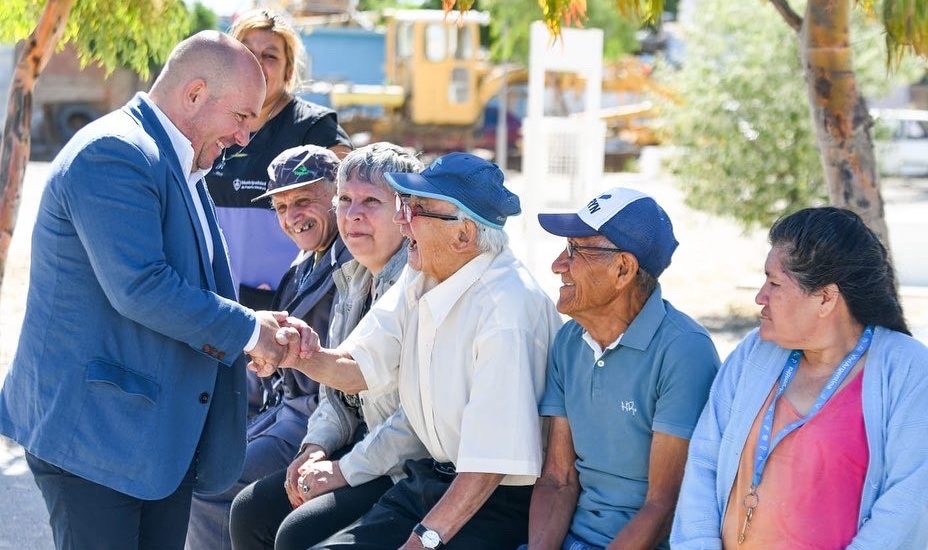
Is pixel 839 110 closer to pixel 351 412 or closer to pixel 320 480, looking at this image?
pixel 351 412

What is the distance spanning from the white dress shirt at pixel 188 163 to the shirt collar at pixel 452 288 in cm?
56

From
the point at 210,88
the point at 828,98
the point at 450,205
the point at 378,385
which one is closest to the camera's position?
the point at 210,88

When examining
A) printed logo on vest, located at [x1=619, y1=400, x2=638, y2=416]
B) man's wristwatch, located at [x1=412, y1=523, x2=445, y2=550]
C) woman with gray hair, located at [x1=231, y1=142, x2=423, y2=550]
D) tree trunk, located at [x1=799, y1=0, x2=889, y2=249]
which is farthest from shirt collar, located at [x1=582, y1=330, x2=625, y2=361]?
tree trunk, located at [x1=799, y1=0, x2=889, y2=249]

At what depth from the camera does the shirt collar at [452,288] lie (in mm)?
3389

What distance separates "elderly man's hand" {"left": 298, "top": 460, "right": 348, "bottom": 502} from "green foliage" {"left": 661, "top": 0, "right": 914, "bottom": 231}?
8.45 m

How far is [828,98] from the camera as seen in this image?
4.88m

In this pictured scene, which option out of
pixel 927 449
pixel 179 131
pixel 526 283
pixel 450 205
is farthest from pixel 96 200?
pixel 927 449

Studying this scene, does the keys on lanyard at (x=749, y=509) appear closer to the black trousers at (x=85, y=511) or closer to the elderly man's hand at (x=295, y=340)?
the elderly man's hand at (x=295, y=340)

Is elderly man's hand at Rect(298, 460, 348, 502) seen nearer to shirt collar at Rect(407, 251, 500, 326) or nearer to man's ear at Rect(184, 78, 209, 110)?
shirt collar at Rect(407, 251, 500, 326)

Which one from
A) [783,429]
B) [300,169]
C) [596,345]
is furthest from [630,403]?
[300,169]

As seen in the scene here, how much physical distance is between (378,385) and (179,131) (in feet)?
3.51

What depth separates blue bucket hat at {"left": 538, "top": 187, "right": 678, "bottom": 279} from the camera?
3.18 metres

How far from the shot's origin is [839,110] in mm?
4867

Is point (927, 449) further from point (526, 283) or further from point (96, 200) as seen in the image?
point (96, 200)
